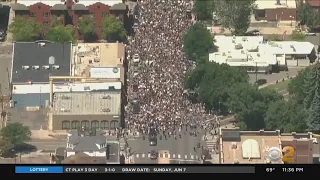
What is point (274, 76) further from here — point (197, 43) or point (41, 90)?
point (41, 90)

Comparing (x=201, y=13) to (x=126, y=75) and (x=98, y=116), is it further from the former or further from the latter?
(x=98, y=116)

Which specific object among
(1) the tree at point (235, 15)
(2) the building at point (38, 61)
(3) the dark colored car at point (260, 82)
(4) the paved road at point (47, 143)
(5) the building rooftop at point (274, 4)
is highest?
(5) the building rooftop at point (274, 4)

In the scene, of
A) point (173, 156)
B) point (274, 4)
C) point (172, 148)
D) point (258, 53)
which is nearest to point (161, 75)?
point (258, 53)

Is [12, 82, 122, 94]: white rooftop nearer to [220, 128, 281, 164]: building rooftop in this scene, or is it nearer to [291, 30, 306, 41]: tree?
[220, 128, 281, 164]: building rooftop

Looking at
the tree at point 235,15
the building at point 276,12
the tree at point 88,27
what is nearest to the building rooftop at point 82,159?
the tree at point 88,27

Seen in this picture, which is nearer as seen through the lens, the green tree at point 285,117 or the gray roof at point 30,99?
A: the green tree at point 285,117

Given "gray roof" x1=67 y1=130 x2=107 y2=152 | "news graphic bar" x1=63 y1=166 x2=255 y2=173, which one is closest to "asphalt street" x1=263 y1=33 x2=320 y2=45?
"gray roof" x1=67 y1=130 x2=107 y2=152

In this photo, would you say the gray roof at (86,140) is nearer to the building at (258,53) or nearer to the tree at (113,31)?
the building at (258,53)
